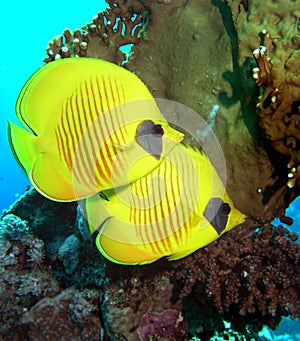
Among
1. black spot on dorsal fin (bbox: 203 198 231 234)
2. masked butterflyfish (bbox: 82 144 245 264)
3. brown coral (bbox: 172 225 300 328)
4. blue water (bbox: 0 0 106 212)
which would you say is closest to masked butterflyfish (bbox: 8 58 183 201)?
masked butterflyfish (bbox: 82 144 245 264)

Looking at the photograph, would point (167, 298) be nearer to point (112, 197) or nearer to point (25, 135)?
point (112, 197)

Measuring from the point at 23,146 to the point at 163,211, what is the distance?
2.91 feet

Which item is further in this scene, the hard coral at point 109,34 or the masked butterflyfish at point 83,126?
the hard coral at point 109,34

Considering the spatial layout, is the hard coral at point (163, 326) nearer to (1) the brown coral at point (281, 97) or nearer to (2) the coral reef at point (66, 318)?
(2) the coral reef at point (66, 318)

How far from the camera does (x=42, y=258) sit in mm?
3953

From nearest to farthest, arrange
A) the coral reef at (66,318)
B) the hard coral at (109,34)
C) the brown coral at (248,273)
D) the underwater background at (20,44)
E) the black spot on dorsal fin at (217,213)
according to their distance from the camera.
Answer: the black spot on dorsal fin at (217,213) < the brown coral at (248,273) < the coral reef at (66,318) < the hard coral at (109,34) < the underwater background at (20,44)

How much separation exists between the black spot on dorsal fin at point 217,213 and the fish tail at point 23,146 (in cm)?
106

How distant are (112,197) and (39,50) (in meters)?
88.8

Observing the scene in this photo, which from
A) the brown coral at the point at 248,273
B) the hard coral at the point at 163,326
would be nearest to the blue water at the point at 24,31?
the hard coral at the point at 163,326

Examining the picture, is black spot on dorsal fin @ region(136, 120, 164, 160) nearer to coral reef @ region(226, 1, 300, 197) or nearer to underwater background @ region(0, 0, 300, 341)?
coral reef @ region(226, 1, 300, 197)

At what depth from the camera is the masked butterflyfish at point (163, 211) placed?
1804 mm

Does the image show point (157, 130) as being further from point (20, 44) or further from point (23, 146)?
point (20, 44)

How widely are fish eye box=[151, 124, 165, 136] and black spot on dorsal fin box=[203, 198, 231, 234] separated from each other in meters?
0.77

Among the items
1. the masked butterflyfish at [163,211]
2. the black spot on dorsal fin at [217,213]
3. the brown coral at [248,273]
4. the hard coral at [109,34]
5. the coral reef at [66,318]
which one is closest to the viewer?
the masked butterflyfish at [163,211]
